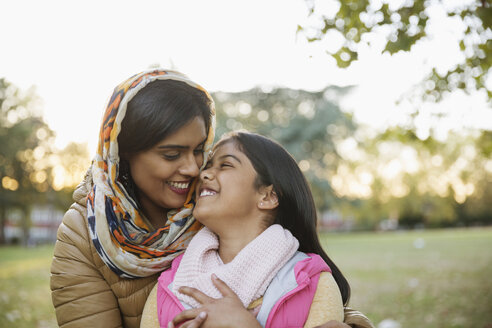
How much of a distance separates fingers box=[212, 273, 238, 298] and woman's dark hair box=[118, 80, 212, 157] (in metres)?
0.83

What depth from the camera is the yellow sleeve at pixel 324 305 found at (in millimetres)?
2232

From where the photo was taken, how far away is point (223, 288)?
2.29 m

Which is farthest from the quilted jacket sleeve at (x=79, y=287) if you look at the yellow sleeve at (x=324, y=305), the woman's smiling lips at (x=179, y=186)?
the yellow sleeve at (x=324, y=305)

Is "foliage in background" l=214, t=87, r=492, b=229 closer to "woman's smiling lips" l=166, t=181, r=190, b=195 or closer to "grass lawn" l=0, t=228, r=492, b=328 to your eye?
"grass lawn" l=0, t=228, r=492, b=328

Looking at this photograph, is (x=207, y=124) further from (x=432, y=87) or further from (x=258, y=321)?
(x=432, y=87)

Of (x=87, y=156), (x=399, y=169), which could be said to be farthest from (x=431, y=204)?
(x=87, y=156)

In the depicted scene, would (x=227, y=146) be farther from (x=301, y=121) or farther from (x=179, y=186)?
(x=301, y=121)

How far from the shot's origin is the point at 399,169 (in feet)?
147

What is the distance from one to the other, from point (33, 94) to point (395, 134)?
87.3 feet

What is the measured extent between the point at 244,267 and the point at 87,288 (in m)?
0.86

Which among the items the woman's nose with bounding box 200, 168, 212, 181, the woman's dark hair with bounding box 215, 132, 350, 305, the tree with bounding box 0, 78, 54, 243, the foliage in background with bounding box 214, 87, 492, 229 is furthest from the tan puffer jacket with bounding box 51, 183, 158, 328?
the tree with bounding box 0, 78, 54, 243

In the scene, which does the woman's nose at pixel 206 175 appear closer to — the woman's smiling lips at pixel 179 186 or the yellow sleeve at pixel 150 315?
the woman's smiling lips at pixel 179 186

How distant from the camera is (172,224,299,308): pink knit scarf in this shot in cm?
232

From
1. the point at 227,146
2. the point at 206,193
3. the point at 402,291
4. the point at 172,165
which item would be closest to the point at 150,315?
the point at 206,193
